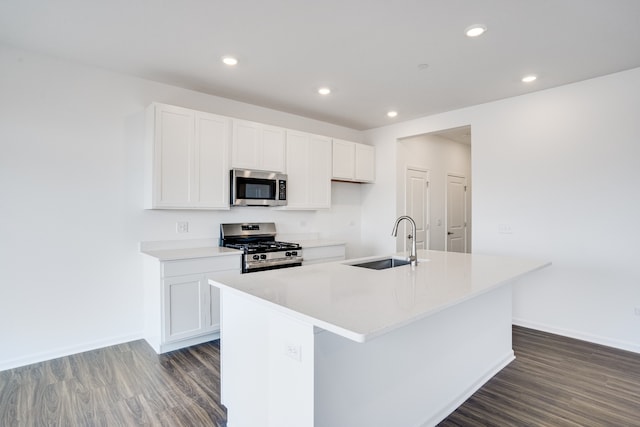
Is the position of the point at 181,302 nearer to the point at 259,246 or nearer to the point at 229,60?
the point at 259,246

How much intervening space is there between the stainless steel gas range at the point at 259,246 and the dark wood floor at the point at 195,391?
0.94m

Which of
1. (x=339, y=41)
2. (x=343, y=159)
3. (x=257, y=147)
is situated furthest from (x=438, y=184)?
(x=339, y=41)

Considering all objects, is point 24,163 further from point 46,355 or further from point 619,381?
point 619,381

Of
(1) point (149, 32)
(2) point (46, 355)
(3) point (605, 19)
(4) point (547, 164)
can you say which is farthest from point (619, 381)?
(2) point (46, 355)

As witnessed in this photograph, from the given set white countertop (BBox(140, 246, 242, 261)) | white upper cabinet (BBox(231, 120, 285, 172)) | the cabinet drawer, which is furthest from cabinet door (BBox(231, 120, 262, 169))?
the cabinet drawer

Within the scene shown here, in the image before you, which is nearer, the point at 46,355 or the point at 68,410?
the point at 68,410

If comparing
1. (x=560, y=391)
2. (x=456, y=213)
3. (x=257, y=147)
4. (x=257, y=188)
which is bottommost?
(x=560, y=391)

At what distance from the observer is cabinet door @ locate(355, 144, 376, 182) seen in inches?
204

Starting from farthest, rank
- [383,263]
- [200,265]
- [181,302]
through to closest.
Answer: [200,265]
[181,302]
[383,263]

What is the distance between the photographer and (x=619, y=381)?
2598mm

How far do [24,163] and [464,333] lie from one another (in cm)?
381

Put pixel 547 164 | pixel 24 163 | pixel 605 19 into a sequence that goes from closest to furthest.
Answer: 1. pixel 605 19
2. pixel 24 163
3. pixel 547 164

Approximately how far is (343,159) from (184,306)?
9.84ft

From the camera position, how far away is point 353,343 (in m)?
1.58
